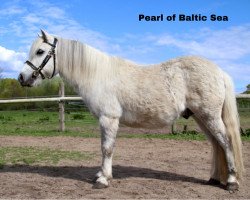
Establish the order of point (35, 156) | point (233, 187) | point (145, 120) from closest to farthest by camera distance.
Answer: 1. point (233, 187)
2. point (145, 120)
3. point (35, 156)

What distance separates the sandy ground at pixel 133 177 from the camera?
4703 mm

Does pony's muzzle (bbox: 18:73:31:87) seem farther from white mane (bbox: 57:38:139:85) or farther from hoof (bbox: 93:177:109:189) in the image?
hoof (bbox: 93:177:109:189)

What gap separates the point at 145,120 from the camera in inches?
205

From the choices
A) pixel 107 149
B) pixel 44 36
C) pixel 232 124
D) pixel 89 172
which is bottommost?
pixel 89 172

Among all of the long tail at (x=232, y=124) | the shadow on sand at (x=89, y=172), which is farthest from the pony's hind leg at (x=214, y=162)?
the long tail at (x=232, y=124)

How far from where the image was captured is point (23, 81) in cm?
543

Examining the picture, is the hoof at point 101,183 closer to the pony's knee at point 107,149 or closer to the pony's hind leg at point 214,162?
the pony's knee at point 107,149

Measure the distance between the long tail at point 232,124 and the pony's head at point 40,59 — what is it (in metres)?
2.77

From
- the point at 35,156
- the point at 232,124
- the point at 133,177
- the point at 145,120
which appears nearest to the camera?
the point at 232,124

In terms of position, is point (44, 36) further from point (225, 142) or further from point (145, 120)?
point (225, 142)

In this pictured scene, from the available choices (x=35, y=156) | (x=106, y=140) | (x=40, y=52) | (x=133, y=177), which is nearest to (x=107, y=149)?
(x=106, y=140)

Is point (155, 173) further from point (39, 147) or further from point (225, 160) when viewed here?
point (39, 147)

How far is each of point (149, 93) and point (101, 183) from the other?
1530 mm

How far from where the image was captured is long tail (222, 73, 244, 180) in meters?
5.02
